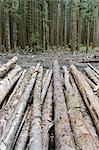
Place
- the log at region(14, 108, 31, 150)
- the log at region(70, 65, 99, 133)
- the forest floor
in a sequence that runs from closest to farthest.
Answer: the log at region(14, 108, 31, 150), the log at region(70, 65, 99, 133), the forest floor

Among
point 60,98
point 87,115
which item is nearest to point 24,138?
point 87,115

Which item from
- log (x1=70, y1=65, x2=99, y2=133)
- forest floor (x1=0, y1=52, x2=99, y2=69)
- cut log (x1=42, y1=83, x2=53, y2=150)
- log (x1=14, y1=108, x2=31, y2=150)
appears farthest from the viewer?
forest floor (x1=0, y1=52, x2=99, y2=69)

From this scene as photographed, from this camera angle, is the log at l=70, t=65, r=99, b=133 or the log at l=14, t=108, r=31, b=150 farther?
the log at l=70, t=65, r=99, b=133

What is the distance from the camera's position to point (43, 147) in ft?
12.2

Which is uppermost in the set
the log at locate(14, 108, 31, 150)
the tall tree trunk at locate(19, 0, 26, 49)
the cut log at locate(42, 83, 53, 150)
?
the tall tree trunk at locate(19, 0, 26, 49)

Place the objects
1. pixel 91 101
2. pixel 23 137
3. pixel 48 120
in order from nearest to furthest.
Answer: pixel 23 137 → pixel 48 120 → pixel 91 101

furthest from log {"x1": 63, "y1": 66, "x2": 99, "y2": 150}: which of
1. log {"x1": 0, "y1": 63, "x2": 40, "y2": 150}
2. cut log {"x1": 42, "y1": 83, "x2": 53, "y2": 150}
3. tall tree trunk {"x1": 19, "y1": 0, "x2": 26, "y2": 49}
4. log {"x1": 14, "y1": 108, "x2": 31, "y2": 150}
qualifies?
tall tree trunk {"x1": 19, "y1": 0, "x2": 26, "y2": 49}

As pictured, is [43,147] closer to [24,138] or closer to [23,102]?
[24,138]

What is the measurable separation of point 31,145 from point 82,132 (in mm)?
747

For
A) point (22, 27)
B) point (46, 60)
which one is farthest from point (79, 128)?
point (22, 27)

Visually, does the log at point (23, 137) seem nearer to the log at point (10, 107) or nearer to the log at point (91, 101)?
the log at point (10, 107)

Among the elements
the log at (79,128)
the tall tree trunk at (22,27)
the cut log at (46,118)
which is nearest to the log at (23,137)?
the cut log at (46,118)

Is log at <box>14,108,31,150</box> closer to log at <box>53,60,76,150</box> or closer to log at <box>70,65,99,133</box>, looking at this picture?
log at <box>53,60,76,150</box>

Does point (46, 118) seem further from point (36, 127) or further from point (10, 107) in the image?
point (10, 107)
